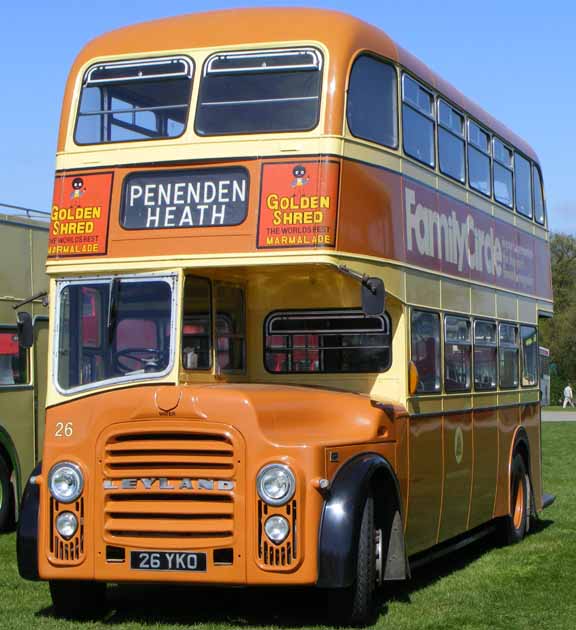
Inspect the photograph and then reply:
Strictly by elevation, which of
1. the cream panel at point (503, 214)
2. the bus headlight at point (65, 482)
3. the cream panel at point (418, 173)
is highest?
the cream panel at point (503, 214)

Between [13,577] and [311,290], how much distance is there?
11.5 feet

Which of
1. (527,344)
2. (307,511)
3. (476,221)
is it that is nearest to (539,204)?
(527,344)

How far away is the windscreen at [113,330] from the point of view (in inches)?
382

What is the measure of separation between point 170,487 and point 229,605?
62.8 inches

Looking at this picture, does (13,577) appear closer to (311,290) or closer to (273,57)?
(311,290)

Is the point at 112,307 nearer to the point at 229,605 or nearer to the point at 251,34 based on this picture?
the point at 251,34

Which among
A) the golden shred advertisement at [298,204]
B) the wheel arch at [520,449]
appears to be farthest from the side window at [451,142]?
the wheel arch at [520,449]

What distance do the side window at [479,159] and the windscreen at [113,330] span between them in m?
4.72

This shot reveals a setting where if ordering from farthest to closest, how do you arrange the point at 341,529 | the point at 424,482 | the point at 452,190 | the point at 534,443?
the point at 534,443 → the point at 452,190 → the point at 424,482 → the point at 341,529

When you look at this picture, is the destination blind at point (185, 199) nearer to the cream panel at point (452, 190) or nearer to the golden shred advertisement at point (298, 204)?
the golden shred advertisement at point (298, 204)

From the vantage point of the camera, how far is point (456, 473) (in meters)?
12.4

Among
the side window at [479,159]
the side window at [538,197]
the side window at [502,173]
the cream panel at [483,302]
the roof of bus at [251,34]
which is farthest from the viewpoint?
the side window at [538,197]

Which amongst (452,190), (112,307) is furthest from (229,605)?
(452,190)

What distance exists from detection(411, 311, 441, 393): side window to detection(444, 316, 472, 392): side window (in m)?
0.31
